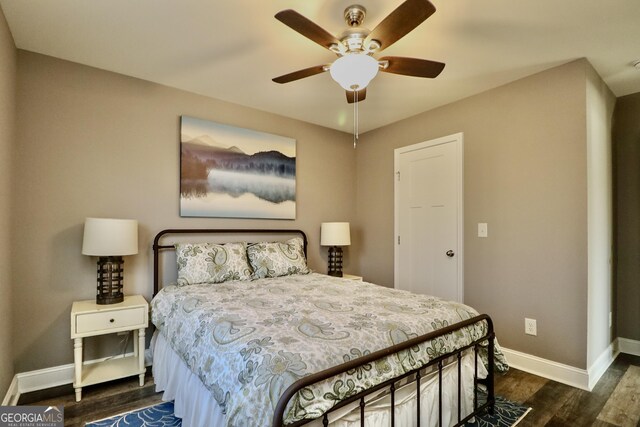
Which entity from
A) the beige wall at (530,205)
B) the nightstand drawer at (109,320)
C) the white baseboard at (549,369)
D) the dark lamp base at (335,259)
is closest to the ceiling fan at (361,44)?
the beige wall at (530,205)

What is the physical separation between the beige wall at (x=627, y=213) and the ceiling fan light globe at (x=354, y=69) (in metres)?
2.97

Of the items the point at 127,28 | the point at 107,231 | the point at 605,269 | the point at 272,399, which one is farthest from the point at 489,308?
the point at 127,28

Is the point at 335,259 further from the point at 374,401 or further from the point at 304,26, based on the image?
the point at 304,26

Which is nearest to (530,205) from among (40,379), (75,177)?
(75,177)

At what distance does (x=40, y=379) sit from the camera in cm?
239

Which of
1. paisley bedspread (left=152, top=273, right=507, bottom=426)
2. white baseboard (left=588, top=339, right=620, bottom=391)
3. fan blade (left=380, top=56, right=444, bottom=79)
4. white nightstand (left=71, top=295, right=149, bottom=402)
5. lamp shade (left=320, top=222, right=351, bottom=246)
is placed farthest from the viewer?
lamp shade (left=320, top=222, right=351, bottom=246)

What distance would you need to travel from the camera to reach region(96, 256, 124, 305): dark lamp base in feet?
8.02

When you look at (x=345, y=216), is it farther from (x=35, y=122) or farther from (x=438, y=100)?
(x=35, y=122)

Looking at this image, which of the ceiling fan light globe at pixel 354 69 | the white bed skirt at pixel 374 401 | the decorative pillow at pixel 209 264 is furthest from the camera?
the decorative pillow at pixel 209 264

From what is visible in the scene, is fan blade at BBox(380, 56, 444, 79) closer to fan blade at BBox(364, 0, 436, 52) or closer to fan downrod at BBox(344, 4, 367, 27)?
fan blade at BBox(364, 0, 436, 52)

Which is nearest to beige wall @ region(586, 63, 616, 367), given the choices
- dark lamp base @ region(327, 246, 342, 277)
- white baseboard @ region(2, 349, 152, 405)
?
dark lamp base @ region(327, 246, 342, 277)

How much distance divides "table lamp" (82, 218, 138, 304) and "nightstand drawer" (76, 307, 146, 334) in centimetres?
15

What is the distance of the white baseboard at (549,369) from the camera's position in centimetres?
244

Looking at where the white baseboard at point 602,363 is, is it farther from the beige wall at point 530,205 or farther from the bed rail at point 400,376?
the bed rail at point 400,376
